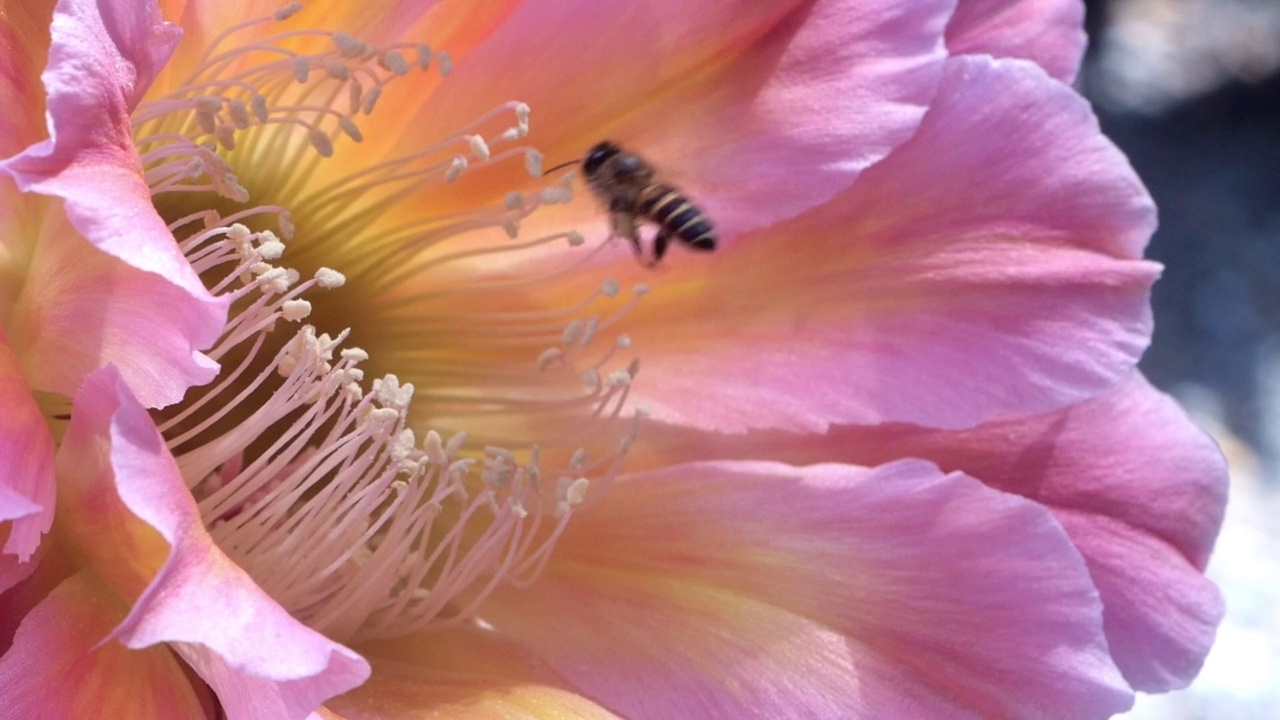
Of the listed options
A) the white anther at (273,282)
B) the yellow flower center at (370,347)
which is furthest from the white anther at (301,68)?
the white anther at (273,282)

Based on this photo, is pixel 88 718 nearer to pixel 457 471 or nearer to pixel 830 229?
pixel 457 471

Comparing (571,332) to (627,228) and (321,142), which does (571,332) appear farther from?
(321,142)

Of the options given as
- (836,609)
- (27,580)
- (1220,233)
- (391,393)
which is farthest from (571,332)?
(1220,233)

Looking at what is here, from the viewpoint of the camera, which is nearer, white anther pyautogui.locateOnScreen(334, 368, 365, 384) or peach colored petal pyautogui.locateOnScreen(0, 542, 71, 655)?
peach colored petal pyautogui.locateOnScreen(0, 542, 71, 655)

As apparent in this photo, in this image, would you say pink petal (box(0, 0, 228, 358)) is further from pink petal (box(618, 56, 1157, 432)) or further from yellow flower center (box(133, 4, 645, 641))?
pink petal (box(618, 56, 1157, 432))

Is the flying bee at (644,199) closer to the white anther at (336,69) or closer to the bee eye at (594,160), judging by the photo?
the bee eye at (594,160)

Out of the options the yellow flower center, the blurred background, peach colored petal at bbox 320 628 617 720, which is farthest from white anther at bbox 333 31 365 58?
the blurred background
